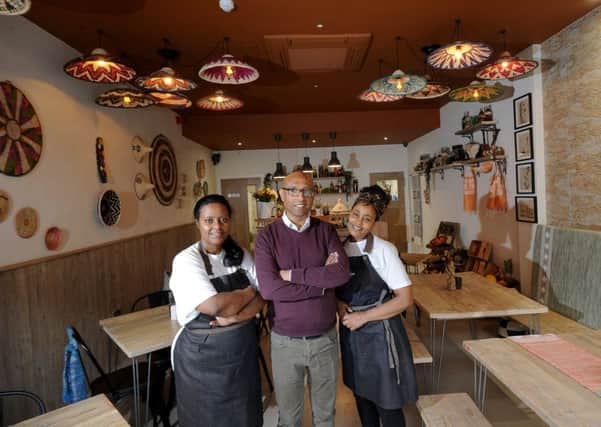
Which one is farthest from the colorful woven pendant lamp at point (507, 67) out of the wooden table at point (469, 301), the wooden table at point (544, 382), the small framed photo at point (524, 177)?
the wooden table at point (544, 382)

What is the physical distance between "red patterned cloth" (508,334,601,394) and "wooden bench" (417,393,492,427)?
0.43 m

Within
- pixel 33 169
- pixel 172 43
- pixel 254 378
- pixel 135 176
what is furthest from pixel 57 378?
pixel 172 43

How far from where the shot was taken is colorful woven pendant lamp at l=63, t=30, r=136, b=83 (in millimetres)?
2302

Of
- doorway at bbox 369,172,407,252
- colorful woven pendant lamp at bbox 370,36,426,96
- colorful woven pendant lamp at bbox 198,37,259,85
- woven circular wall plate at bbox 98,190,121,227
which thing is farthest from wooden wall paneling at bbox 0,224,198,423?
doorway at bbox 369,172,407,252

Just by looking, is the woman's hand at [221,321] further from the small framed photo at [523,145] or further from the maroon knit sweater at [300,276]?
the small framed photo at [523,145]

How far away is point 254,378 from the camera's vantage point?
1.81 metres

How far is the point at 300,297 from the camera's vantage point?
5.38 ft

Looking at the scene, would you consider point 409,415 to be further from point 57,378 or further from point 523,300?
point 57,378

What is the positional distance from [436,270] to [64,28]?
5218 millimetres

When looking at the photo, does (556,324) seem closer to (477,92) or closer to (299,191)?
(477,92)

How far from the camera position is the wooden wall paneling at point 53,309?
2.22 meters

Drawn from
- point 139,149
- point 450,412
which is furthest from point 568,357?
point 139,149

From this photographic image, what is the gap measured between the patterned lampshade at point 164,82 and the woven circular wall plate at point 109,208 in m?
1.21

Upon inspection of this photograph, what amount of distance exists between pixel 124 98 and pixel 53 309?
1.71m
